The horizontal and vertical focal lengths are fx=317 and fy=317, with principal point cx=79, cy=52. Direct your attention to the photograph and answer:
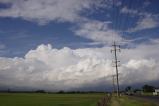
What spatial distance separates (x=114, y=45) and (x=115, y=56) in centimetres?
309

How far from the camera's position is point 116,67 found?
8175 centimetres

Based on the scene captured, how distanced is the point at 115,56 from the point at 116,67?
3.06 m

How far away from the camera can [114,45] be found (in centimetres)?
7938

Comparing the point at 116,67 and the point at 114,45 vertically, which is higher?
the point at 114,45

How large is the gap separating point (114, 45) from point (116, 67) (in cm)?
614

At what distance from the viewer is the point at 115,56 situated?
80688 millimetres
